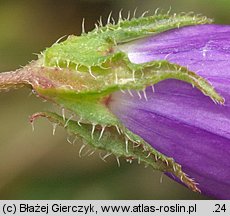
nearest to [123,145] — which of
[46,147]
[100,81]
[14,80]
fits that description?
[100,81]

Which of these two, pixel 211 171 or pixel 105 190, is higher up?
pixel 105 190

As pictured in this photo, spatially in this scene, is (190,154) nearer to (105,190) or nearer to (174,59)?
→ (174,59)

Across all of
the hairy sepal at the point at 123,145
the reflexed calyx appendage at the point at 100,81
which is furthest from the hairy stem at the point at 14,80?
the hairy sepal at the point at 123,145

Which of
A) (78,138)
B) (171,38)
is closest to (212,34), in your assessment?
(171,38)

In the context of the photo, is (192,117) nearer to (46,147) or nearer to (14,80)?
(14,80)

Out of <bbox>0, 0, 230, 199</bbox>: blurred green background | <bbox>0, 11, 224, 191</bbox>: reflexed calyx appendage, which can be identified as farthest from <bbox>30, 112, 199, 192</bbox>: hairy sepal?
<bbox>0, 0, 230, 199</bbox>: blurred green background

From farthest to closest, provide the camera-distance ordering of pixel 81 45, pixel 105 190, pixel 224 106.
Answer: pixel 105 190 < pixel 81 45 < pixel 224 106

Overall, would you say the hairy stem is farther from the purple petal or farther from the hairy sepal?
the purple petal
